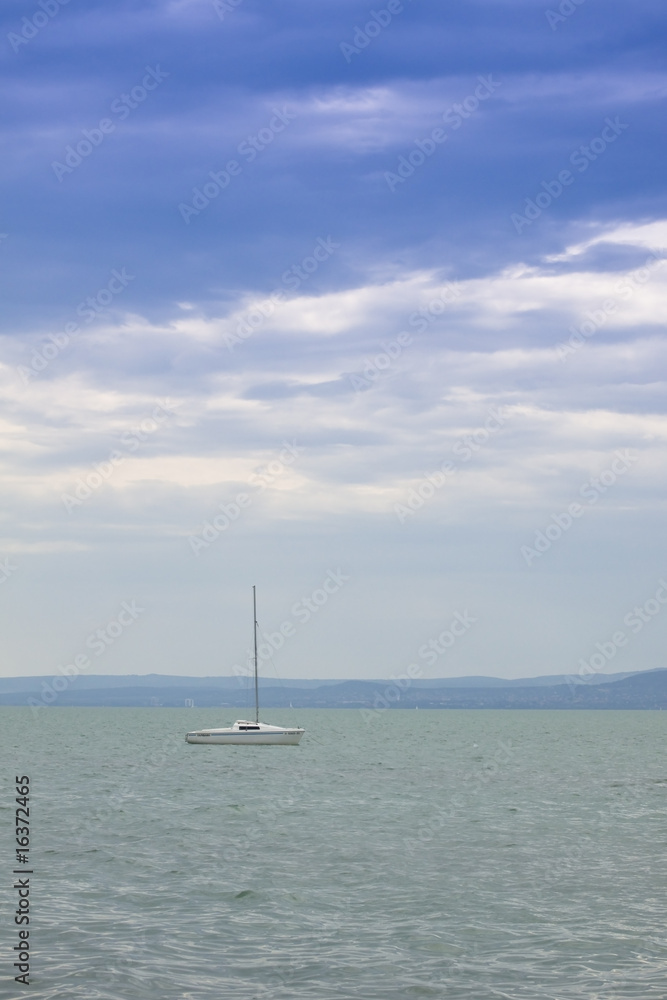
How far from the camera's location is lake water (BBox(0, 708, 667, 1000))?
2020 cm

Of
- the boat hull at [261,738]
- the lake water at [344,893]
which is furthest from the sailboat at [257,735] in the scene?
the lake water at [344,893]

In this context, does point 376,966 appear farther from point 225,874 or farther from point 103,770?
point 103,770

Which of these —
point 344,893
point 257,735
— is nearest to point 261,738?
point 257,735

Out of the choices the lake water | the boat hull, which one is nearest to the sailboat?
the boat hull

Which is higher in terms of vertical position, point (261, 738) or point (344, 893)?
point (344, 893)

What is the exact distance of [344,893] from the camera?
28.0m

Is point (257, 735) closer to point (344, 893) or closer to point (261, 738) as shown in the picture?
point (261, 738)

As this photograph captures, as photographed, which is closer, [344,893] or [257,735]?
[344,893]

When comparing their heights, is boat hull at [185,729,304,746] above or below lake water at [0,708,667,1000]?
below

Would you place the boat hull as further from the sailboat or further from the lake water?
the lake water

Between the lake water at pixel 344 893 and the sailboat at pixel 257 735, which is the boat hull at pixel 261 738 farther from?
the lake water at pixel 344 893

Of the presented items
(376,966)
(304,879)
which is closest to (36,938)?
(376,966)

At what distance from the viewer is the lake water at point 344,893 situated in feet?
66.3

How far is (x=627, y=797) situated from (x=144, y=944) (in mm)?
38995
